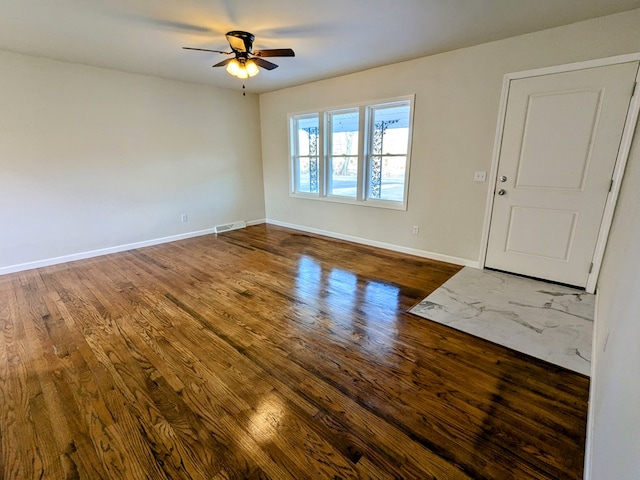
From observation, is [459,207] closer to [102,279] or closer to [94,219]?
[102,279]

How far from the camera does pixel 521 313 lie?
2.66 meters

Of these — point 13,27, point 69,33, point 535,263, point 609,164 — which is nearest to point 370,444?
point 535,263

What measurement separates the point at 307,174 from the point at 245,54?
9.03 ft

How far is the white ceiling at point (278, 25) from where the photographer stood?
7.86ft

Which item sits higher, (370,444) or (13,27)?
(13,27)

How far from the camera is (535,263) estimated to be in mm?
3328

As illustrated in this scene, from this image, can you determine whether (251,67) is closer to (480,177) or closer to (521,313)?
(480,177)

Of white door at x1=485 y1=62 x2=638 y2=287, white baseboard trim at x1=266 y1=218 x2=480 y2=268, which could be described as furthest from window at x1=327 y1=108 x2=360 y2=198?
white door at x1=485 y1=62 x2=638 y2=287

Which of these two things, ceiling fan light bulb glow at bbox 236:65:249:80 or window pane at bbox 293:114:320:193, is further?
window pane at bbox 293:114:320:193

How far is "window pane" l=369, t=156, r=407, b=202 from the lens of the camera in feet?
14.0

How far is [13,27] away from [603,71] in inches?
210

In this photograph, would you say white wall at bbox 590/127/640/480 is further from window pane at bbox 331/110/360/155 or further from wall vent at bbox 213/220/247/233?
wall vent at bbox 213/220/247/233

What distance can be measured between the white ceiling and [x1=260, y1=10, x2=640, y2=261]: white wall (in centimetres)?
16

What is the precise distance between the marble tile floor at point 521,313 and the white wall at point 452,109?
2.20 feet
